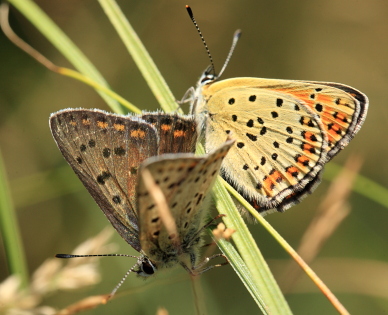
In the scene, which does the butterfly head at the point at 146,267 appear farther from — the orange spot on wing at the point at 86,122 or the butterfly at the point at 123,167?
the orange spot on wing at the point at 86,122

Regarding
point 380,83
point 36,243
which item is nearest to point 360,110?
point 380,83

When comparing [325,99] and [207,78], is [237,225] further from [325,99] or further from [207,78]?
[207,78]

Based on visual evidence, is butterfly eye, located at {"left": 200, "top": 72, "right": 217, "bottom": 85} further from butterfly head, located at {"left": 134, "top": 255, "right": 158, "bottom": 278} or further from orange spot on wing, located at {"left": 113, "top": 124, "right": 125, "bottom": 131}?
butterfly head, located at {"left": 134, "top": 255, "right": 158, "bottom": 278}

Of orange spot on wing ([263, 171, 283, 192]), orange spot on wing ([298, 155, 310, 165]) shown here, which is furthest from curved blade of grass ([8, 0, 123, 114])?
orange spot on wing ([298, 155, 310, 165])

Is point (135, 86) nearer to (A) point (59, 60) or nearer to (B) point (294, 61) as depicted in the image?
(A) point (59, 60)

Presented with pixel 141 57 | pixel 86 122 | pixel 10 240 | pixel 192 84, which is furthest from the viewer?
pixel 192 84

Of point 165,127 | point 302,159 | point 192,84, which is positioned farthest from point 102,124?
point 192,84
